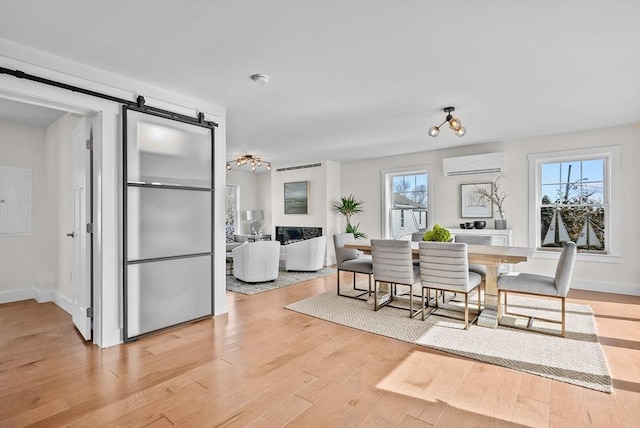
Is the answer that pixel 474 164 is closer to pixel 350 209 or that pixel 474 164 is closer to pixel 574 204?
pixel 574 204

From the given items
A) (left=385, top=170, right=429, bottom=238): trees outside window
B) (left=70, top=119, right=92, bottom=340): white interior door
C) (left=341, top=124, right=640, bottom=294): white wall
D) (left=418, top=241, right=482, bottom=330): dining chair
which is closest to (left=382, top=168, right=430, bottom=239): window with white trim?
(left=385, top=170, right=429, bottom=238): trees outside window

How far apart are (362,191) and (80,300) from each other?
561cm

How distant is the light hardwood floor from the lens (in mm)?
1892

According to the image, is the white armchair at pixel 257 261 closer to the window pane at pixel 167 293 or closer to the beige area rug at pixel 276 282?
the beige area rug at pixel 276 282

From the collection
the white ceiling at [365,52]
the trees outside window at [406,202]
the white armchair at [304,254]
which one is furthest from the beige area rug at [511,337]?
the trees outside window at [406,202]

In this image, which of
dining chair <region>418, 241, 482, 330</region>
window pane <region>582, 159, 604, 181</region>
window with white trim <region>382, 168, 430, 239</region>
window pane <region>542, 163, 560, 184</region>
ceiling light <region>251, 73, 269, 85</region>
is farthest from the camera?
window with white trim <region>382, 168, 430, 239</region>

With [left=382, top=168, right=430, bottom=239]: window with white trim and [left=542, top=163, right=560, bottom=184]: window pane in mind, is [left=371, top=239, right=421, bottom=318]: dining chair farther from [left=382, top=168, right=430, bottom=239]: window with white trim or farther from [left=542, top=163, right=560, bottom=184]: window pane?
[left=542, top=163, right=560, bottom=184]: window pane

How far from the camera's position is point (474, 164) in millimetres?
5699

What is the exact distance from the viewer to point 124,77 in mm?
2969

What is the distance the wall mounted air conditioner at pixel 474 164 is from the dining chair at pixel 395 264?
2786mm

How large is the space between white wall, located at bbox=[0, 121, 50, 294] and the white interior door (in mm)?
1561

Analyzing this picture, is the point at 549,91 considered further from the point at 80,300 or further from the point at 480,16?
the point at 80,300

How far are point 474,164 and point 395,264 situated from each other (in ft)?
10.1

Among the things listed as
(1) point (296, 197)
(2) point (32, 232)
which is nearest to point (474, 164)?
(1) point (296, 197)
